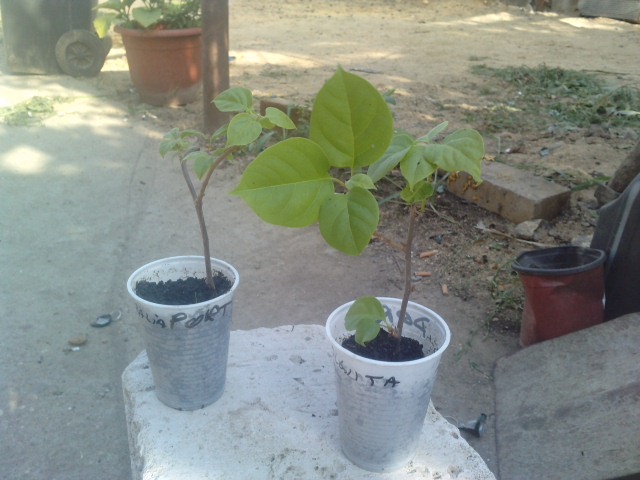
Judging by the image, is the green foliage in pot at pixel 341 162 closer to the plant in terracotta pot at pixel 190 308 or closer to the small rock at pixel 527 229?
the plant in terracotta pot at pixel 190 308

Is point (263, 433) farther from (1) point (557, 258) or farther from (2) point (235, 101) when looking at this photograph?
(1) point (557, 258)

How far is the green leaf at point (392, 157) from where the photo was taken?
130 centimetres

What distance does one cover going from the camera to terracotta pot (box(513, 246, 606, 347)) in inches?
96.3

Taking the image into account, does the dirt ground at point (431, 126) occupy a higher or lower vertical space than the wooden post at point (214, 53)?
lower

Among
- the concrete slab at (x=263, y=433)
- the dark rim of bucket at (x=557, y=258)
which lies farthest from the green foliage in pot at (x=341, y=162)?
the dark rim of bucket at (x=557, y=258)

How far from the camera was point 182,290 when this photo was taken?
1.78 meters

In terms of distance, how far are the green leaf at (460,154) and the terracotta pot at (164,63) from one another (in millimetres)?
4253

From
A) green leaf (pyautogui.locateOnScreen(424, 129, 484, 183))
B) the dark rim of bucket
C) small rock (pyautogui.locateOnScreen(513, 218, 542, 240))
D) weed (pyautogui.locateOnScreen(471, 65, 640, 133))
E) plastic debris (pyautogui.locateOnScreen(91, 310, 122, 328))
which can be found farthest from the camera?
weed (pyautogui.locateOnScreen(471, 65, 640, 133))

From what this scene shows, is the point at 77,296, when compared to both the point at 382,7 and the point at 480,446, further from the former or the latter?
the point at 382,7

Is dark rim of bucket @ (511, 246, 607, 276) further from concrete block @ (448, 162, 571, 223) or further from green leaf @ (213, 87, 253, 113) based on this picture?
green leaf @ (213, 87, 253, 113)

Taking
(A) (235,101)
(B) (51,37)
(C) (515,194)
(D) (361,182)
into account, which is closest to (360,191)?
(D) (361,182)

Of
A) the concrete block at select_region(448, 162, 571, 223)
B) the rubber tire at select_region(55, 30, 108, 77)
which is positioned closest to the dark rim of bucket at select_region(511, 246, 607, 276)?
the concrete block at select_region(448, 162, 571, 223)

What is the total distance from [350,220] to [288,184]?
141 mm

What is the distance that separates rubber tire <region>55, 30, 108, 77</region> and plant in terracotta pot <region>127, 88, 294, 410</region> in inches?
181
